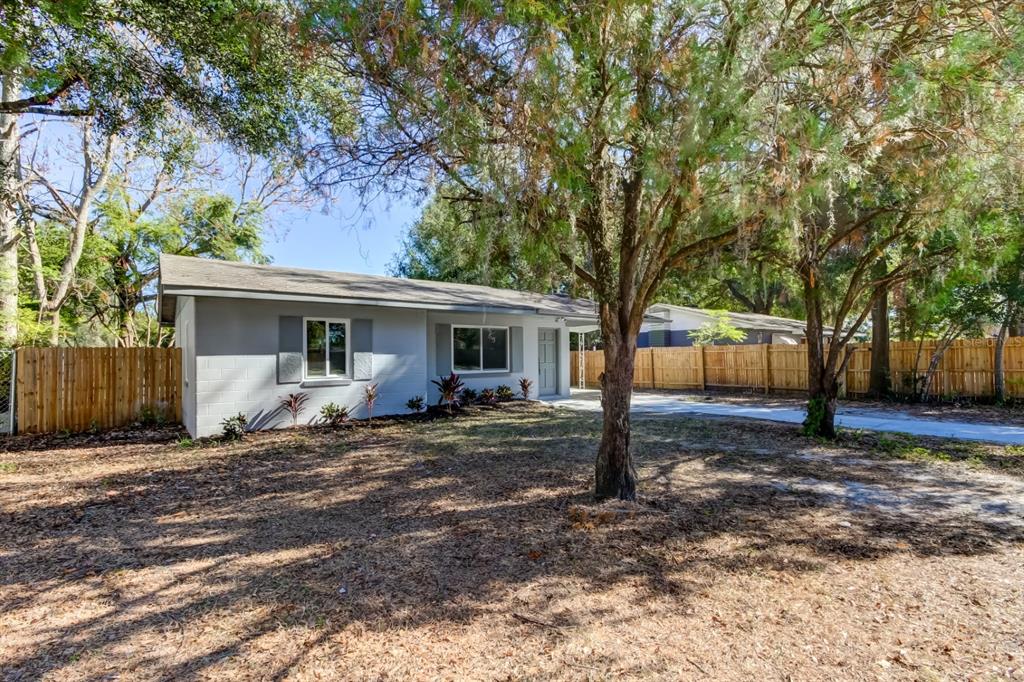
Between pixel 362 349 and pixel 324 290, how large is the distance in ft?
4.87

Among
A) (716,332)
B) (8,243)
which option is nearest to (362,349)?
(8,243)

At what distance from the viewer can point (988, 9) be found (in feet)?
13.2

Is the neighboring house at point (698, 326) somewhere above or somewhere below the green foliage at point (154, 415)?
above

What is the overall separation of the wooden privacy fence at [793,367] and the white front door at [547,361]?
5684 millimetres

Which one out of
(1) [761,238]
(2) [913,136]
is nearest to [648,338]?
(1) [761,238]

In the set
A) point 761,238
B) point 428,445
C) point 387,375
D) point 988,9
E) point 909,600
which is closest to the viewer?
point 909,600

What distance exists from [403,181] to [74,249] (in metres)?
14.4

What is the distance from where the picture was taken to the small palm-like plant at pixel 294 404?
9867 mm

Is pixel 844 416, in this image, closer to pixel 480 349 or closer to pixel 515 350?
pixel 515 350

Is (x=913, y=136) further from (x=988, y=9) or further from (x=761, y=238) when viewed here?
(x=761, y=238)

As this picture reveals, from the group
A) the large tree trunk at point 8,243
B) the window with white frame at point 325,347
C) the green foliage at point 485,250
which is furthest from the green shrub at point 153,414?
the green foliage at point 485,250

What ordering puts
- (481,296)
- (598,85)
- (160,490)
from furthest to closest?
(481,296) → (160,490) → (598,85)

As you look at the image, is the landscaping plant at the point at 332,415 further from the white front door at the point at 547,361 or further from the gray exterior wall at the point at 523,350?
the white front door at the point at 547,361

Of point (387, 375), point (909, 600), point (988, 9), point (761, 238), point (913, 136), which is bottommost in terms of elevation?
point (909, 600)
